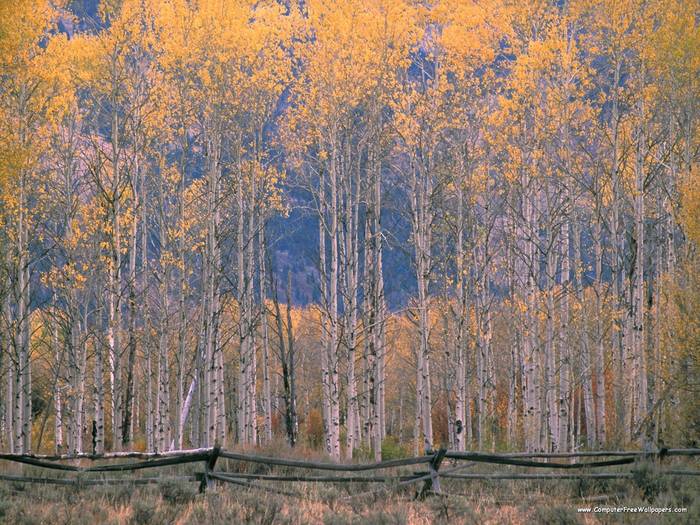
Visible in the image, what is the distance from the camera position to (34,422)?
30.4 metres

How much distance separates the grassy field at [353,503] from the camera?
7.07m

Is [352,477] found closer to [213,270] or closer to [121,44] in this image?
[213,270]

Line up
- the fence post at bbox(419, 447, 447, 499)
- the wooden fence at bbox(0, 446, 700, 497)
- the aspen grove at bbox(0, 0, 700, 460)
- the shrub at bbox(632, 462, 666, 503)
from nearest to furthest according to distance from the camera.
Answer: the shrub at bbox(632, 462, 666, 503)
the fence post at bbox(419, 447, 447, 499)
the wooden fence at bbox(0, 446, 700, 497)
the aspen grove at bbox(0, 0, 700, 460)

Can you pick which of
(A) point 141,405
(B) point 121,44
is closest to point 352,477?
(B) point 121,44

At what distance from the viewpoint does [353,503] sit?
8.23 m

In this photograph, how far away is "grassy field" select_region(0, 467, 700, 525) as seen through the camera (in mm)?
7070

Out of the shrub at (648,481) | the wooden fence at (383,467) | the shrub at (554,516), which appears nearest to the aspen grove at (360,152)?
the wooden fence at (383,467)

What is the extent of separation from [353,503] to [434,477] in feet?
3.44

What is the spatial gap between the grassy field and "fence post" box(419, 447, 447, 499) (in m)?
0.17

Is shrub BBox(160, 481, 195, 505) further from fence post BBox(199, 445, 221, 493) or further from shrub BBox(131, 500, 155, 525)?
shrub BBox(131, 500, 155, 525)

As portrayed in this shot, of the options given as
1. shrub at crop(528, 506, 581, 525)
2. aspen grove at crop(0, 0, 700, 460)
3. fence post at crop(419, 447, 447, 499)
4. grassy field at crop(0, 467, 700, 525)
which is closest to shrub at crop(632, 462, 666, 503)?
grassy field at crop(0, 467, 700, 525)

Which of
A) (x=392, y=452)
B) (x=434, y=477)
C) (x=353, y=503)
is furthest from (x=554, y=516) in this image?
(x=392, y=452)

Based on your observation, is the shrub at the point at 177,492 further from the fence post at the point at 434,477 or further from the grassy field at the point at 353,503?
the fence post at the point at 434,477

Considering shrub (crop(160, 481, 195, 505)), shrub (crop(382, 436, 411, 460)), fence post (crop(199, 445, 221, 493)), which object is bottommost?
shrub (crop(382, 436, 411, 460))
